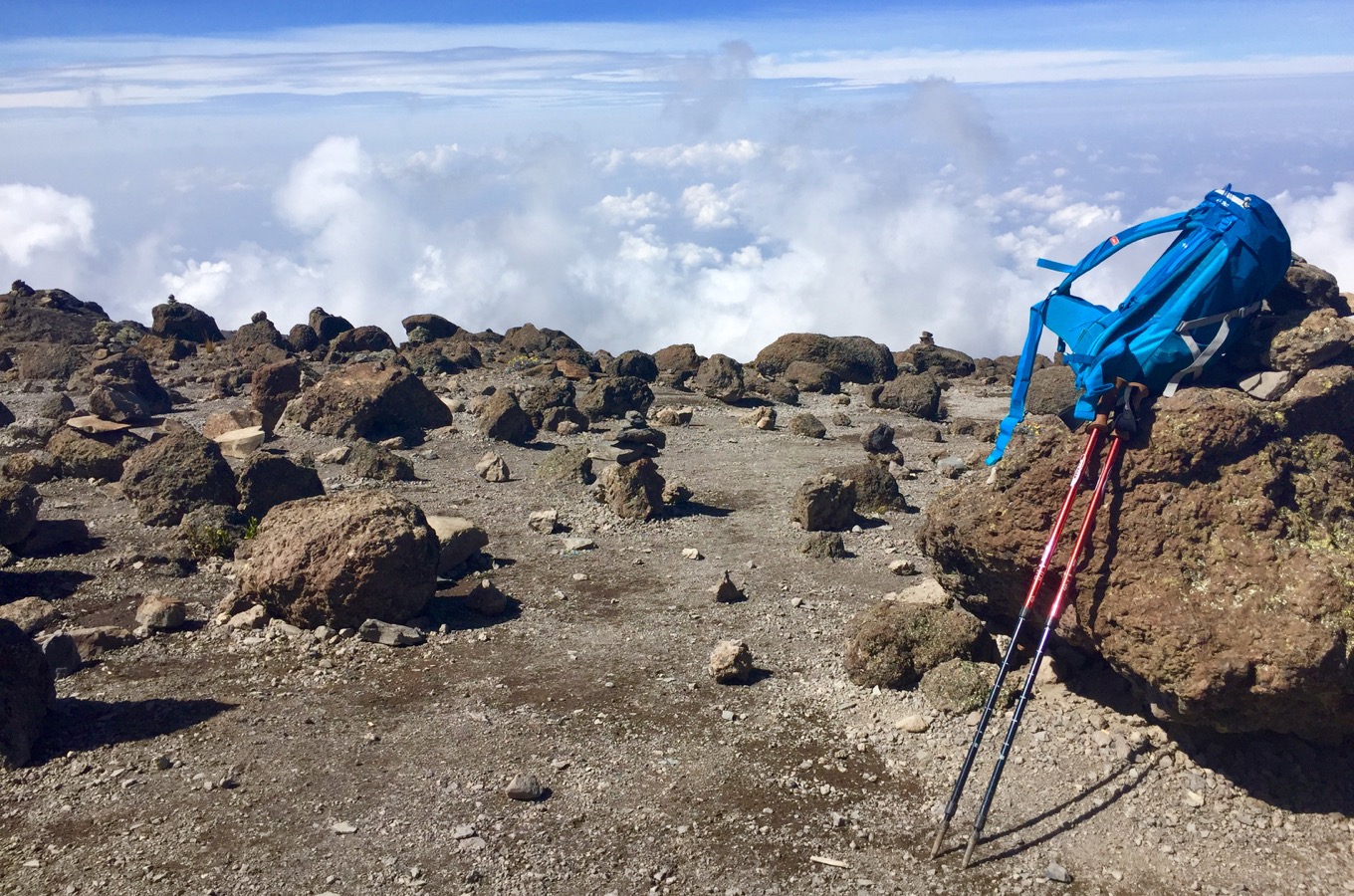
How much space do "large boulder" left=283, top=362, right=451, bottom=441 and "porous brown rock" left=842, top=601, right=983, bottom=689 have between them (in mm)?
11571

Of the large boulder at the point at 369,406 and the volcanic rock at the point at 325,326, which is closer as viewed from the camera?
the large boulder at the point at 369,406

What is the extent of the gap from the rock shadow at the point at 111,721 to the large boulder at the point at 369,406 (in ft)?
33.9

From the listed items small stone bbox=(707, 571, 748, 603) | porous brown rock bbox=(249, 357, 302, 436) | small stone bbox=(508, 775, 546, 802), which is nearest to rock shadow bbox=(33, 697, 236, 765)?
Answer: small stone bbox=(508, 775, 546, 802)

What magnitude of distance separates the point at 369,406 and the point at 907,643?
12.7 m

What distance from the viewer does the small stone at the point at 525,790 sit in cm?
669

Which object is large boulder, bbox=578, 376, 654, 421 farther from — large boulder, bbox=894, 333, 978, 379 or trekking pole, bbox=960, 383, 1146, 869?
trekking pole, bbox=960, 383, 1146, 869

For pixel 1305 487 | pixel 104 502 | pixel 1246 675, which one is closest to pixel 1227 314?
pixel 1305 487

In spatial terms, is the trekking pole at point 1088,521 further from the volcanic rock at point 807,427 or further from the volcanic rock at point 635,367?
the volcanic rock at point 635,367

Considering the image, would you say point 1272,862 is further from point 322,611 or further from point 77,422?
point 77,422

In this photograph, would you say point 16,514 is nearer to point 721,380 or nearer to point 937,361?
point 721,380

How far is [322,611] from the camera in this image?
9.23 metres

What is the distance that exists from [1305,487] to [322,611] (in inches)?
293

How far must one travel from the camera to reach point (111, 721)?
7.65m

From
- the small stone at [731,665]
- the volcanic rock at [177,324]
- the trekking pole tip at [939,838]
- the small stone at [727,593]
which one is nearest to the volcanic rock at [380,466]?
the small stone at [727,593]
